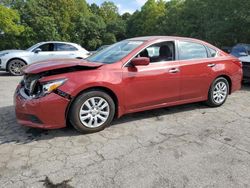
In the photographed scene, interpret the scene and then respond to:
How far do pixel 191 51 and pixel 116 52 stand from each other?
1495 mm

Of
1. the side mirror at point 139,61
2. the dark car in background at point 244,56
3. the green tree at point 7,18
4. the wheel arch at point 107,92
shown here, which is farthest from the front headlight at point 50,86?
the green tree at point 7,18

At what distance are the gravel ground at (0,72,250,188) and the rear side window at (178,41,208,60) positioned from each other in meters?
1.15

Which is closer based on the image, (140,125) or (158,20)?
(140,125)

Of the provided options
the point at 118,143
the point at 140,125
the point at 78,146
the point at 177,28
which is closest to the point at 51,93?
the point at 78,146

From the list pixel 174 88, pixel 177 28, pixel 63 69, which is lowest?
pixel 174 88

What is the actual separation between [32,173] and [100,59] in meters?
2.42

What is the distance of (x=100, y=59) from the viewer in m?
4.84

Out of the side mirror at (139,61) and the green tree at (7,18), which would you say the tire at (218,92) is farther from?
the green tree at (7,18)

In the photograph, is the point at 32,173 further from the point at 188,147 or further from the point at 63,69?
the point at 188,147

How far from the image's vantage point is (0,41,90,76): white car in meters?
10.6

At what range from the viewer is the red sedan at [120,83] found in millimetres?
3898

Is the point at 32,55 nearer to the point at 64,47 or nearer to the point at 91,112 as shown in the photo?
the point at 64,47

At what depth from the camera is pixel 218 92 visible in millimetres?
5656

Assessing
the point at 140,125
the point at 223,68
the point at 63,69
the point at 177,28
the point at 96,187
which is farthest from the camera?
the point at 177,28
